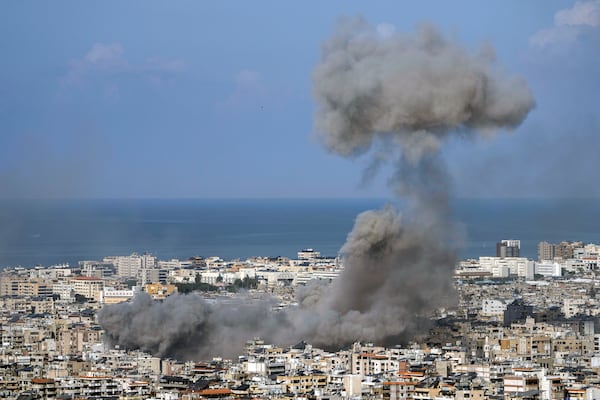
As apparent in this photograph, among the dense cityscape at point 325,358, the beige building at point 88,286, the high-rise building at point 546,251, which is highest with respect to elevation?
the high-rise building at point 546,251

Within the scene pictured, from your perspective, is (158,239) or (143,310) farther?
(158,239)

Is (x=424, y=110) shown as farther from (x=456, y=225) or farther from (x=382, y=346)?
(x=382, y=346)

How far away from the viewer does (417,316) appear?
35.7m

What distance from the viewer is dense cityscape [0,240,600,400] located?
92.2 feet

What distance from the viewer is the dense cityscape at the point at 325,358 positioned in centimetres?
2811

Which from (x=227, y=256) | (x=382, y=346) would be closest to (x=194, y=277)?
(x=227, y=256)

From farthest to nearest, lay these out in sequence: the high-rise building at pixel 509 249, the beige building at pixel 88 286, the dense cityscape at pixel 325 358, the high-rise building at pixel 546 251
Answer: the high-rise building at pixel 509 249
the high-rise building at pixel 546 251
the beige building at pixel 88 286
the dense cityscape at pixel 325 358

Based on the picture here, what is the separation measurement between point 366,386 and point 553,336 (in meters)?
8.75

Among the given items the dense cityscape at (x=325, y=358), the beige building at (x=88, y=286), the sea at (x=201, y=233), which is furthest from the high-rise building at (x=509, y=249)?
the beige building at (x=88, y=286)

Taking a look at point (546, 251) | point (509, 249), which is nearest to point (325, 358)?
point (546, 251)

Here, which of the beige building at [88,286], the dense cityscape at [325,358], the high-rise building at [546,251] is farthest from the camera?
the high-rise building at [546,251]

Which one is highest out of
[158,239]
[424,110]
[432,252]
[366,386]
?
[158,239]

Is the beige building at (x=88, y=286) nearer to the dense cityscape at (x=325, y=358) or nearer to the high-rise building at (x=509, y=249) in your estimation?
the dense cityscape at (x=325, y=358)

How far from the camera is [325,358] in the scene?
32.2 m
